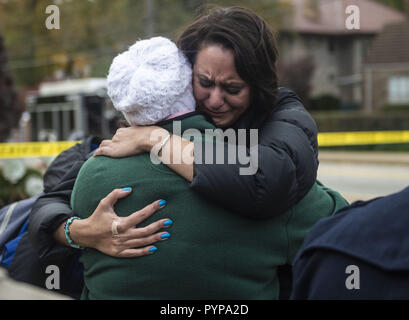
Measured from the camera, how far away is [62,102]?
2128 cm

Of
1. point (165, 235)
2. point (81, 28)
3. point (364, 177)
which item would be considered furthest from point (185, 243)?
point (81, 28)

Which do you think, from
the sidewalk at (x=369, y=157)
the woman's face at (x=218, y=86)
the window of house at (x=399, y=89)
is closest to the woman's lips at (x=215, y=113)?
the woman's face at (x=218, y=86)

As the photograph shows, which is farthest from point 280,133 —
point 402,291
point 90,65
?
point 90,65

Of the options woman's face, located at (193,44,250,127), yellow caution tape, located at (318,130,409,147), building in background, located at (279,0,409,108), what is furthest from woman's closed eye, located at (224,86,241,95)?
building in background, located at (279,0,409,108)

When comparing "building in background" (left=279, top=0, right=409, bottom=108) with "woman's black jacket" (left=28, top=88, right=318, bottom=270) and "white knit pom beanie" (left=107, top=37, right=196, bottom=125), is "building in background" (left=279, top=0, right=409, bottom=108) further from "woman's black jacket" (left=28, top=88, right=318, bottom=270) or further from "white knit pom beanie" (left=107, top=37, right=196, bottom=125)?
"white knit pom beanie" (left=107, top=37, right=196, bottom=125)

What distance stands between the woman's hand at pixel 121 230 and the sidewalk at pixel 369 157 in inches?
663

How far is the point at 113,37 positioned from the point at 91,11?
75.1 inches

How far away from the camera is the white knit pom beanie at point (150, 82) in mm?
1817

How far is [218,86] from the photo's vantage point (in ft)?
6.81

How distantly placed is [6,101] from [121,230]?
13129 millimetres

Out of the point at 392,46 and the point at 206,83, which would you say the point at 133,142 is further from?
the point at 392,46

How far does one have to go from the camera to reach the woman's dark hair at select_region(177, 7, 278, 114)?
2004 mm

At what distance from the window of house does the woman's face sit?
34189mm
